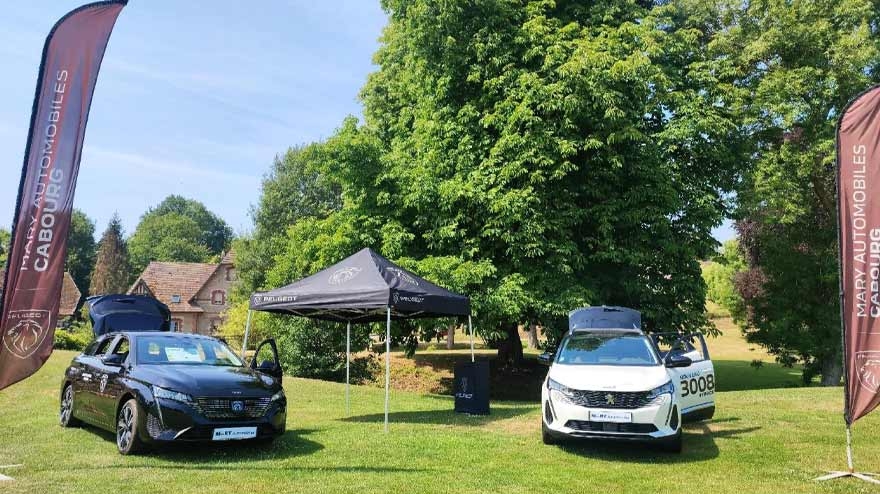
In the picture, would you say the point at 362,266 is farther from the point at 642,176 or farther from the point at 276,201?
the point at 276,201

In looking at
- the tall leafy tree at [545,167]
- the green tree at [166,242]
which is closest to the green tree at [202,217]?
the green tree at [166,242]

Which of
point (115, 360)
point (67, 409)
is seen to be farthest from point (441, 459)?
point (67, 409)

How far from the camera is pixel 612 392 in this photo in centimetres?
859

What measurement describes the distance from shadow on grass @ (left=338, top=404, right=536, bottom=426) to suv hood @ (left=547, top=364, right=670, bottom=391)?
3033 millimetres

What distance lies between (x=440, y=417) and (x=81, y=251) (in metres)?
91.4

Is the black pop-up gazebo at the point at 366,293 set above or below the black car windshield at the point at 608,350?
above

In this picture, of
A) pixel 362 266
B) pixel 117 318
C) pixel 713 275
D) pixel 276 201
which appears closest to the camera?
pixel 362 266

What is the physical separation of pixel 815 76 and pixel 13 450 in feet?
76.5

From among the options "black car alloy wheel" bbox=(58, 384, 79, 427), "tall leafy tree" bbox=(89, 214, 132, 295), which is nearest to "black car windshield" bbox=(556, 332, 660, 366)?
"black car alloy wheel" bbox=(58, 384, 79, 427)

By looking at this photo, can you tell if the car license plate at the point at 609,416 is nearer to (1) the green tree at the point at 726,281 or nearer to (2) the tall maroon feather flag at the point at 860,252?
(2) the tall maroon feather flag at the point at 860,252

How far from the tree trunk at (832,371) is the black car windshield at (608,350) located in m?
17.8

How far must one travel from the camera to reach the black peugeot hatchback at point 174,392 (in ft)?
26.5

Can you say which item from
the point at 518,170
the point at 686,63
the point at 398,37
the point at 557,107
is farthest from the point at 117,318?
the point at 686,63

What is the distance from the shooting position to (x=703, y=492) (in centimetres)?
706
